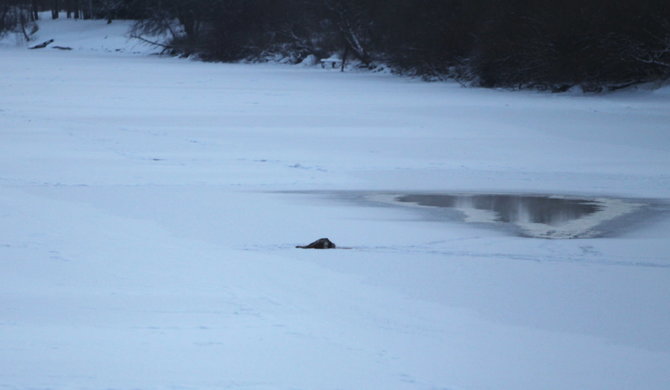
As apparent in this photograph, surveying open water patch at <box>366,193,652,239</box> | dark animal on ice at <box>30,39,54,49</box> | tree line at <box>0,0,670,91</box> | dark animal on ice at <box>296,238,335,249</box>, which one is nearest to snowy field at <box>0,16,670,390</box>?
dark animal on ice at <box>296,238,335,249</box>

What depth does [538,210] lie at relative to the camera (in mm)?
10914

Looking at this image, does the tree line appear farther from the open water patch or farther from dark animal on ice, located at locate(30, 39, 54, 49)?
dark animal on ice, located at locate(30, 39, 54, 49)

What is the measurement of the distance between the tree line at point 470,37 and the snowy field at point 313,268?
1196 cm

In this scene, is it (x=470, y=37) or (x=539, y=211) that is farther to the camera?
(x=470, y=37)

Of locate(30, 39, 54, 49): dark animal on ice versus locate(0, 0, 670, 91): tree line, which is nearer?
locate(0, 0, 670, 91): tree line

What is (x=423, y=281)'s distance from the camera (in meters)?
7.65

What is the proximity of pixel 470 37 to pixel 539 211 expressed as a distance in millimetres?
28509

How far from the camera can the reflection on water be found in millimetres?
9867

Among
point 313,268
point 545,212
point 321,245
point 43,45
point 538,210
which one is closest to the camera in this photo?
point 313,268

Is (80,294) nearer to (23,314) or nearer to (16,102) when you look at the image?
(23,314)

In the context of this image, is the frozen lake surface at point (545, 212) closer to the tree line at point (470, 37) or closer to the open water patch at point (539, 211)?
the open water patch at point (539, 211)

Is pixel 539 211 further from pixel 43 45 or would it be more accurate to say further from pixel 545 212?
pixel 43 45

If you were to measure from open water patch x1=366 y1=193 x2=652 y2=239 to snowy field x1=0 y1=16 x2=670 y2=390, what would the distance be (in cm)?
28

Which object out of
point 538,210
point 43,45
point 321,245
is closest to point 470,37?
point 538,210
